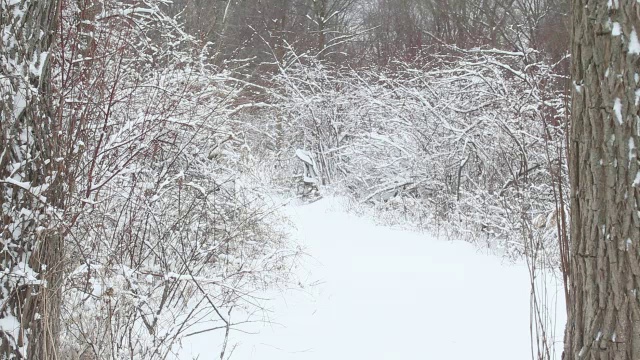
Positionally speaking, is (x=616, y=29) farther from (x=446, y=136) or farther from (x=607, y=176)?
(x=446, y=136)

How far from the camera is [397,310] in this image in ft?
Result: 16.2

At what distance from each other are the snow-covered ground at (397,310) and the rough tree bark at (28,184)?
1358 millimetres

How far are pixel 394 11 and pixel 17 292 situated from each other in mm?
21696

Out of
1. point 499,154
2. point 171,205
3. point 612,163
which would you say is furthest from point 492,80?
point 612,163

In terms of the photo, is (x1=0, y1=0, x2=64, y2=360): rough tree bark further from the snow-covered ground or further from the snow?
the snow

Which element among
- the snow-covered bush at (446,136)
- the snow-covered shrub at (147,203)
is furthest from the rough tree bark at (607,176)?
the snow-covered bush at (446,136)

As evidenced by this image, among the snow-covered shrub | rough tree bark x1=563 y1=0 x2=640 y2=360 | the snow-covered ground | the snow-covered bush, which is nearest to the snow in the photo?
rough tree bark x1=563 y1=0 x2=640 y2=360

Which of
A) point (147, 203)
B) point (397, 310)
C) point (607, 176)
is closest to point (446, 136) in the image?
point (397, 310)

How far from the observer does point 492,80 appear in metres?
9.19

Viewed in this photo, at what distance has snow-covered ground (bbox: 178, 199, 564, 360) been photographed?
4027 millimetres

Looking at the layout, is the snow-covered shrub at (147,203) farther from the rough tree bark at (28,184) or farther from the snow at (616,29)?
the snow at (616,29)

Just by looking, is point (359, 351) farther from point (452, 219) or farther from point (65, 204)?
point (452, 219)

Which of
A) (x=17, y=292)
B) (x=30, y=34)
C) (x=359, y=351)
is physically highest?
(x=30, y=34)

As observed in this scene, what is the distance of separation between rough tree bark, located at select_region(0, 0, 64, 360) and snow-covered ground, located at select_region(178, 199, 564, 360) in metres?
1.36
